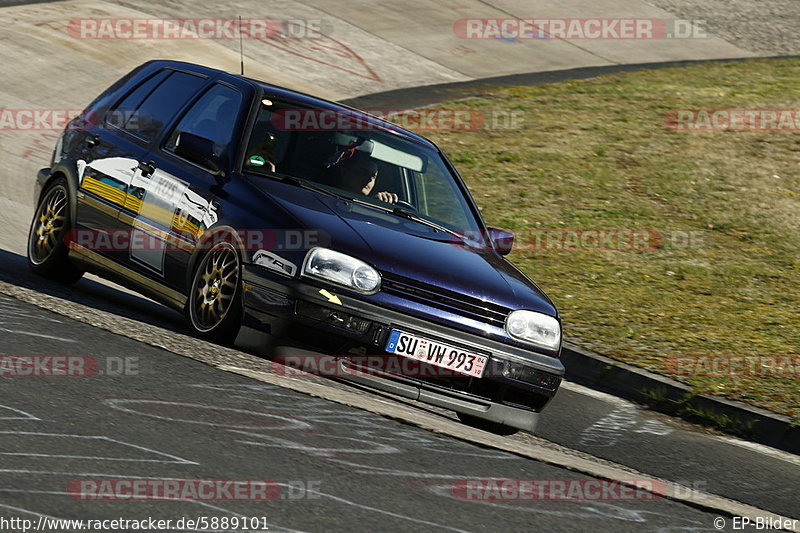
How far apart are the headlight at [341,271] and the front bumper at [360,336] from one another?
6 cm

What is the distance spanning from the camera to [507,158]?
16406 millimetres

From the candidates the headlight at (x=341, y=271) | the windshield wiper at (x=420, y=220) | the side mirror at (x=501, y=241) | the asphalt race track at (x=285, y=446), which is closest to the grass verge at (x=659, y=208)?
the asphalt race track at (x=285, y=446)

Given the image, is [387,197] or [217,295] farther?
[387,197]

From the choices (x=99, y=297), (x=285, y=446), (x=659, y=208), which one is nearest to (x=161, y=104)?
(x=99, y=297)

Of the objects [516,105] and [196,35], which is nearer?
[516,105]

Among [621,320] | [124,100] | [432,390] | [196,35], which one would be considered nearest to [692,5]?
[196,35]

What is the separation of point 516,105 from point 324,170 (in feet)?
40.6

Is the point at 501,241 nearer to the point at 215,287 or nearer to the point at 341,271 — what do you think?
the point at 341,271

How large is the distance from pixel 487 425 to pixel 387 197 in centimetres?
154

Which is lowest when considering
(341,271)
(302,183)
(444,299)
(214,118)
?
(444,299)

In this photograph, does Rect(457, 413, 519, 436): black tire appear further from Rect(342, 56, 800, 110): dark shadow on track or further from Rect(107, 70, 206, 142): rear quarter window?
Rect(342, 56, 800, 110): dark shadow on track

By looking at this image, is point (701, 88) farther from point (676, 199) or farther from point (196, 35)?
point (196, 35)

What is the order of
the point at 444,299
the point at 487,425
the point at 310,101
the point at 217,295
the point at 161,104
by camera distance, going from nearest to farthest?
1. the point at 444,299
2. the point at 217,295
3. the point at 487,425
4. the point at 310,101
5. the point at 161,104

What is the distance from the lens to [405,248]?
21.9ft
